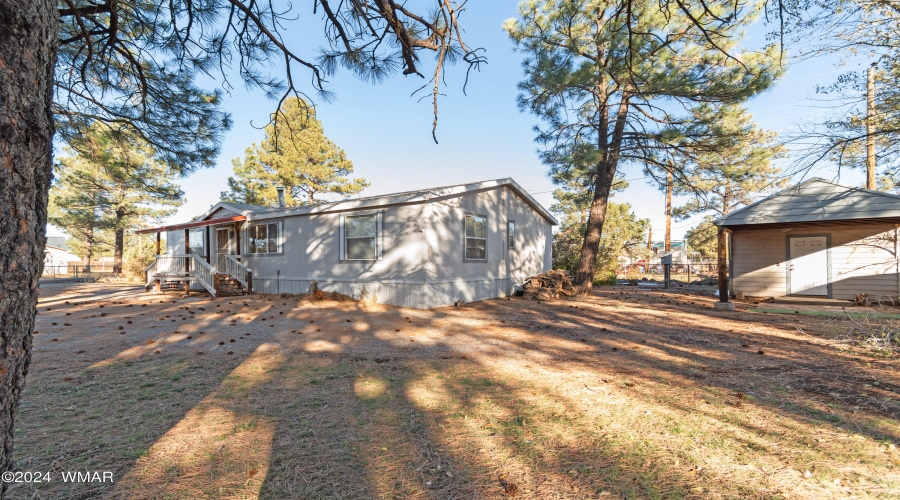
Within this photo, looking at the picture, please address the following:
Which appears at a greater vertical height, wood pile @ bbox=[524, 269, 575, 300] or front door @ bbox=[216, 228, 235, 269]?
front door @ bbox=[216, 228, 235, 269]

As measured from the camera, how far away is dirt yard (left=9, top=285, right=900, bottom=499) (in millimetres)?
2172

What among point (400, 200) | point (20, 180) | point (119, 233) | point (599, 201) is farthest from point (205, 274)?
point (119, 233)

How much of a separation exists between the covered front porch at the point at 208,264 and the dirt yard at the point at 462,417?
711 centimetres

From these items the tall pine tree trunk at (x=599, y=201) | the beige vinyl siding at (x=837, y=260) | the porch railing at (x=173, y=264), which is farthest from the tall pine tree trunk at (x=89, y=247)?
the beige vinyl siding at (x=837, y=260)

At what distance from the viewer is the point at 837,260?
11.1m

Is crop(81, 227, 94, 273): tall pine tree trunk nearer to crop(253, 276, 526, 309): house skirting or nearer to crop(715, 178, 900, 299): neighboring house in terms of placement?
crop(253, 276, 526, 309): house skirting

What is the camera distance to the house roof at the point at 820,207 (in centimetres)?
935

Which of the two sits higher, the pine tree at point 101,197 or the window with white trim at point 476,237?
the pine tree at point 101,197

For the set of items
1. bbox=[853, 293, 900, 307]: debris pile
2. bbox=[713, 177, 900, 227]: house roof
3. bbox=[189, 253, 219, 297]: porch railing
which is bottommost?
bbox=[853, 293, 900, 307]: debris pile

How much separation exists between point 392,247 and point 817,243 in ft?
40.6

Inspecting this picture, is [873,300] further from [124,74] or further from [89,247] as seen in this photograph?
[89,247]

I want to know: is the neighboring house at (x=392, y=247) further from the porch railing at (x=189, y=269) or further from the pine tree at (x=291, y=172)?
the pine tree at (x=291, y=172)

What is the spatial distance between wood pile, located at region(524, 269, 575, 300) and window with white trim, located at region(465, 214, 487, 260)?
6.92 feet

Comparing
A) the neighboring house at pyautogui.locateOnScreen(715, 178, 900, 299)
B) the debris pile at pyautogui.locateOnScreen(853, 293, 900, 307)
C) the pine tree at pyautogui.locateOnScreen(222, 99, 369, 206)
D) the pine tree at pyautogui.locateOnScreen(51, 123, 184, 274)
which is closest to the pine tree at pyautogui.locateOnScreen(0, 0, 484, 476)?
the neighboring house at pyautogui.locateOnScreen(715, 178, 900, 299)
